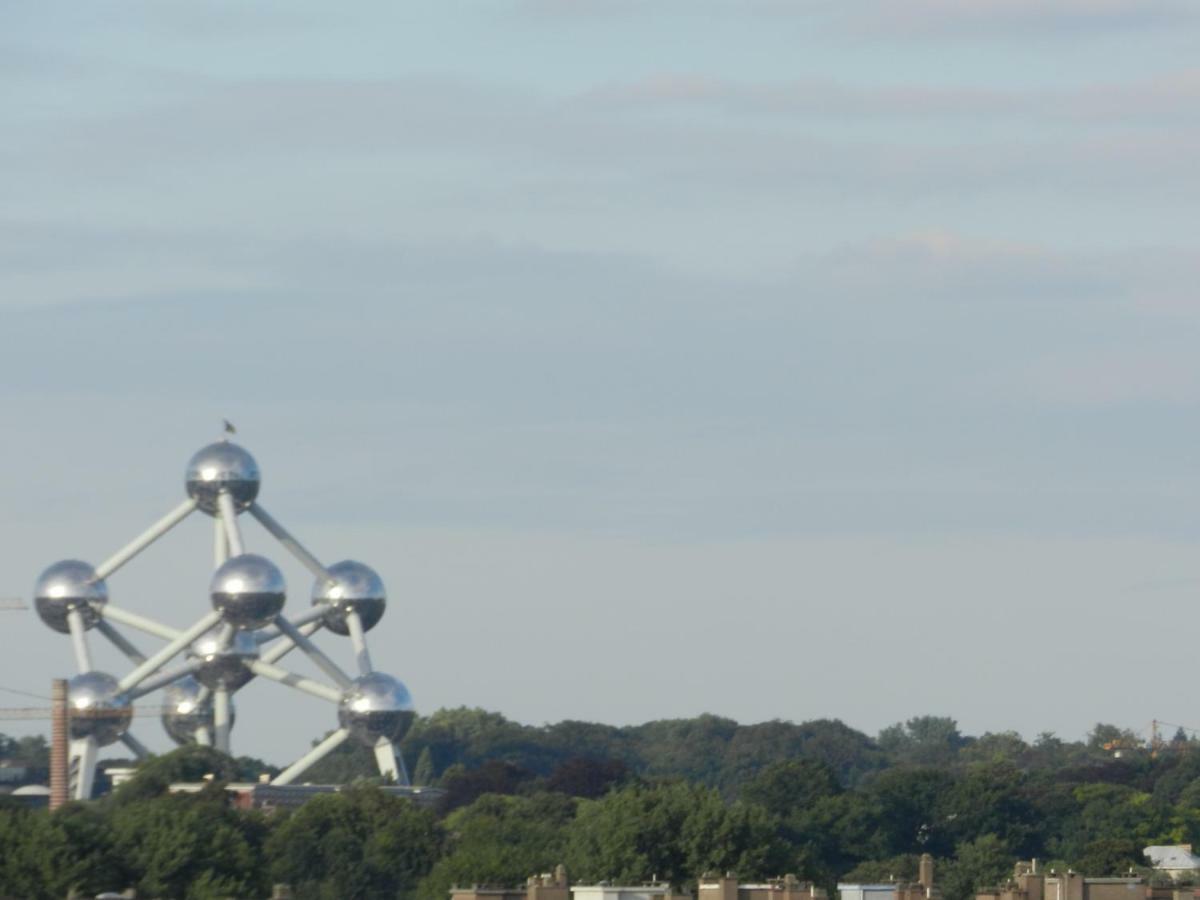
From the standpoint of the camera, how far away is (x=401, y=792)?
10894 cm

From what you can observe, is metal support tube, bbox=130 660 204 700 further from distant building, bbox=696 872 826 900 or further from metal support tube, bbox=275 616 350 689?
distant building, bbox=696 872 826 900

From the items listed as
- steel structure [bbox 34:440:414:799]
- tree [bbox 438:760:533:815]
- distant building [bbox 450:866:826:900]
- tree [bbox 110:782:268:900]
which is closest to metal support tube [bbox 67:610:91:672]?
steel structure [bbox 34:440:414:799]

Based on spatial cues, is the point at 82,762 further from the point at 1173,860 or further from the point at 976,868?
the point at 1173,860

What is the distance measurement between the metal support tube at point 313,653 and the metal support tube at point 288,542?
2.98m

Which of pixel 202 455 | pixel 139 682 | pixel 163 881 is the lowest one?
pixel 163 881

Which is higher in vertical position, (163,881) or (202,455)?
(202,455)

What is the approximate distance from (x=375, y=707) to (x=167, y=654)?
8.05 meters

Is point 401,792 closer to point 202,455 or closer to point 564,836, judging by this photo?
point 202,455

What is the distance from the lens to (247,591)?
348 ft

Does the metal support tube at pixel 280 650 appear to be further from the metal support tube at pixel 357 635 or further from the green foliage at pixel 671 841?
the green foliage at pixel 671 841

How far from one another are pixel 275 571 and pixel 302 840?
990 inches

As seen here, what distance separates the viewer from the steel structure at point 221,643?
10925cm

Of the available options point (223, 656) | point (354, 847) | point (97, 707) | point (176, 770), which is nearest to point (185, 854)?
point (354, 847)

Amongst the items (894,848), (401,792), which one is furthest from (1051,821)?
(401,792)
